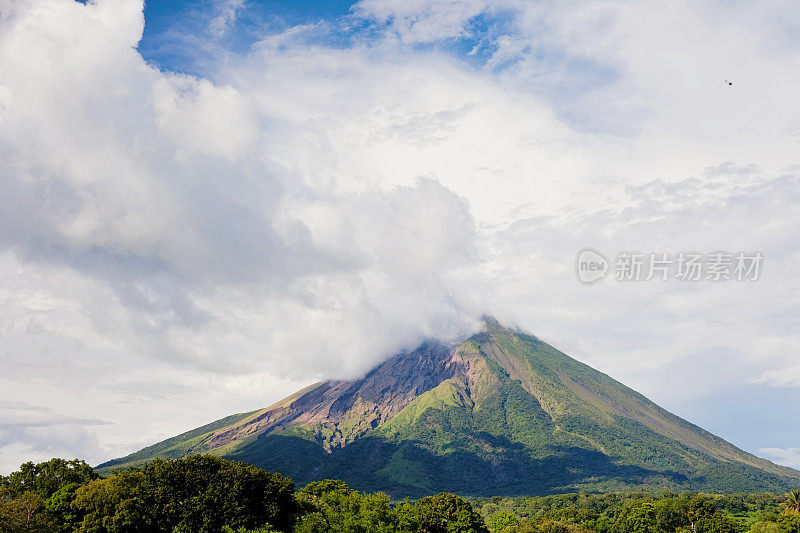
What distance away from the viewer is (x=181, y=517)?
74.1 m

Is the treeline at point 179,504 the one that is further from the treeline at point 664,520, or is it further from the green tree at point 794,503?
the green tree at point 794,503

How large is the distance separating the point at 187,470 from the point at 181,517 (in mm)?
5847

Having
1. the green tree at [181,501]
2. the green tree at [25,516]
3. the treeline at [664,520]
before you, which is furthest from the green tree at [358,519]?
the treeline at [664,520]

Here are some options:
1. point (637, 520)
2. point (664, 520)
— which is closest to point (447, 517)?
point (637, 520)

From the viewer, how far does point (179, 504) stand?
75.1m

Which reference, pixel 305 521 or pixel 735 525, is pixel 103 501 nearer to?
pixel 305 521

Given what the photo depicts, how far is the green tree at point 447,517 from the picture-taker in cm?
9900

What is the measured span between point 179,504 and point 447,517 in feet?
148

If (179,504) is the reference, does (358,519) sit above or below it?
below

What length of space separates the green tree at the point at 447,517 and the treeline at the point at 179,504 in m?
17.6

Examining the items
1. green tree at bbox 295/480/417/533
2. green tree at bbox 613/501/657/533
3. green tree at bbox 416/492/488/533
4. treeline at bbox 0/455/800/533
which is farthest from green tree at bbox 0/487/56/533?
green tree at bbox 613/501/657/533

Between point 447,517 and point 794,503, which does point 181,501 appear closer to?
point 447,517

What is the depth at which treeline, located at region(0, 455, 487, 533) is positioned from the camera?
2768 inches

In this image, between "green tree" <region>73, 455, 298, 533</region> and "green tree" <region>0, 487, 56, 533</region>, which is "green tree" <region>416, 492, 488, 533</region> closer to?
"green tree" <region>73, 455, 298, 533</region>
